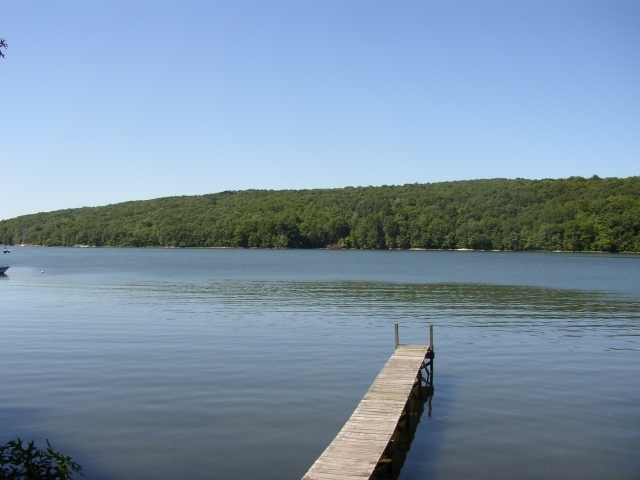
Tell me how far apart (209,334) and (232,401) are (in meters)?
9.48

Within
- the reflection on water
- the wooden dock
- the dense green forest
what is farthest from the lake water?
the dense green forest

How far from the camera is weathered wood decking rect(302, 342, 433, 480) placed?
8863 millimetres

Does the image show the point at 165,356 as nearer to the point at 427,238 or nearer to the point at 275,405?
the point at 275,405

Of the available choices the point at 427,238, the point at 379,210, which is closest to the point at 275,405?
the point at 427,238

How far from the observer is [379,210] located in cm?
16625

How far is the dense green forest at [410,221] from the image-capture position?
12569 cm

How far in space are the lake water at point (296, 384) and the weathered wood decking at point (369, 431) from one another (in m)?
0.78

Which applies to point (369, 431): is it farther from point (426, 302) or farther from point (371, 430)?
point (426, 302)

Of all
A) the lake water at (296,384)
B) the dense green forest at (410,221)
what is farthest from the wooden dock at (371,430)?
the dense green forest at (410,221)

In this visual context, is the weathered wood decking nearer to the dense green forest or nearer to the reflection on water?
the reflection on water

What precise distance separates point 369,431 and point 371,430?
2.9 inches

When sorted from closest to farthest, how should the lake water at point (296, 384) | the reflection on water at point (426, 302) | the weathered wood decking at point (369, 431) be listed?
the weathered wood decking at point (369, 431)
the lake water at point (296, 384)
the reflection on water at point (426, 302)

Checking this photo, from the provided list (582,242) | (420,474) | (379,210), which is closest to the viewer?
(420,474)

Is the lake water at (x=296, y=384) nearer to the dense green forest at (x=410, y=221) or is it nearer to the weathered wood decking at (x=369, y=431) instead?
the weathered wood decking at (x=369, y=431)
